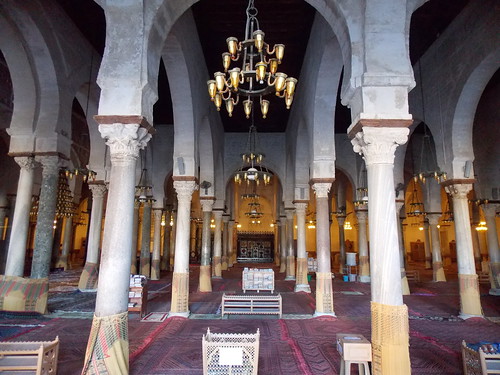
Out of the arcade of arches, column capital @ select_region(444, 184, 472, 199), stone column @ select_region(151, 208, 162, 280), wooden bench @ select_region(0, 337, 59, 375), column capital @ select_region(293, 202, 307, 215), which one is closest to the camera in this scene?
wooden bench @ select_region(0, 337, 59, 375)

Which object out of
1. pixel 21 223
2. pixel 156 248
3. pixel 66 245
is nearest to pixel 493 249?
pixel 156 248

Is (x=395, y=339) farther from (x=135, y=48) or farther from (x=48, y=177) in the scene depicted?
(x=48, y=177)

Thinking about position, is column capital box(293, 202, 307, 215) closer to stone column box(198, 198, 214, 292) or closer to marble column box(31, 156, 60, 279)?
stone column box(198, 198, 214, 292)

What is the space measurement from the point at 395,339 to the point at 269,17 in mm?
8058

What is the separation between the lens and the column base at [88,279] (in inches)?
450

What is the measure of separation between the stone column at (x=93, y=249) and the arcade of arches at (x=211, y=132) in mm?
48

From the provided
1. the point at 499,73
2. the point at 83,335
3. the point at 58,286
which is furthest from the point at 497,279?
the point at 58,286

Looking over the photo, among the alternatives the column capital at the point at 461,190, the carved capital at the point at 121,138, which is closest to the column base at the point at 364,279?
the column capital at the point at 461,190

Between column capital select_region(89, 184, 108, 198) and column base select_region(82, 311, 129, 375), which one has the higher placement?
column capital select_region(89, 184, 108, 198)

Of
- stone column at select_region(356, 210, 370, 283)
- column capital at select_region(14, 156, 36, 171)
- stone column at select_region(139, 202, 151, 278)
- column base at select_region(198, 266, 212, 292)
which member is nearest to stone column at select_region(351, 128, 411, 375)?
column capital at select_region(14, 156, 36, 171)

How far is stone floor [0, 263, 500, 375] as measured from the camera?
4824 millimetres

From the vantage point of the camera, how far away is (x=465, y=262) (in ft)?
27.0

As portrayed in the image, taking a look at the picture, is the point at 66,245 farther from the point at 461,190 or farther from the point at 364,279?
the point at 461,190

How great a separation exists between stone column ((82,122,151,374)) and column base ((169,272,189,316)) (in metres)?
3.54
